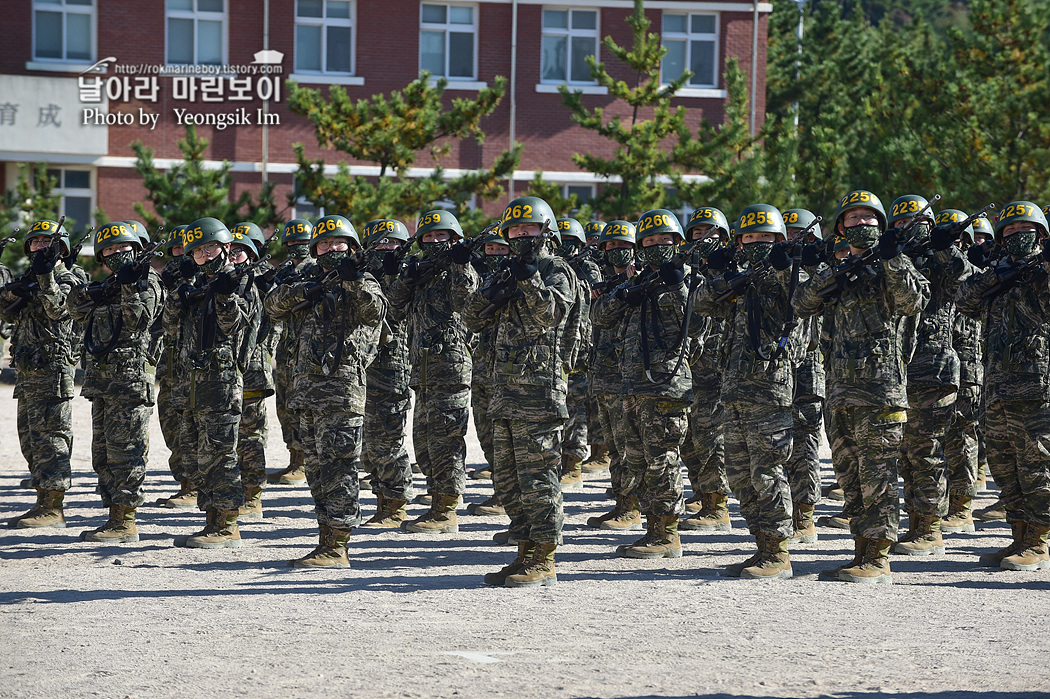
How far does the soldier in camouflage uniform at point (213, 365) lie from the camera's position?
899 centimetres

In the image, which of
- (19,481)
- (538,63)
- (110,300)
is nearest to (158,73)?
(538,63)

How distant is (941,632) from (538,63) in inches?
904

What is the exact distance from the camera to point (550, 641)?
6.39 meters

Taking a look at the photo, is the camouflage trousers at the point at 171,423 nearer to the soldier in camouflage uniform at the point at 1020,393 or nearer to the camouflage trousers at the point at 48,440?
the camouflage trousers at the point at 48,440

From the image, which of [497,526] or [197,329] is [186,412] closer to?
[197,329]

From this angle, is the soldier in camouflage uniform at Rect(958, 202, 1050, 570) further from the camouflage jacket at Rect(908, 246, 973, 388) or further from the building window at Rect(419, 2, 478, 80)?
the building window at Rect(419, 2, 478, 80)

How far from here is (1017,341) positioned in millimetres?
8531

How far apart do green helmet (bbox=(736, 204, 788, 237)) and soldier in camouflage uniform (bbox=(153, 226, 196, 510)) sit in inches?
154

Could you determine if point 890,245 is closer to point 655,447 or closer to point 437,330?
point 655,447

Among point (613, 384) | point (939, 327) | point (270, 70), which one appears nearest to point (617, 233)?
point (613, 384)

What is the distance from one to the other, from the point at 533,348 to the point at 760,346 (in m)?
1.46

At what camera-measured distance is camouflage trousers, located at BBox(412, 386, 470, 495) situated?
32.4ft

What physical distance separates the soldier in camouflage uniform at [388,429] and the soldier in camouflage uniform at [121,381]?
1.71 m

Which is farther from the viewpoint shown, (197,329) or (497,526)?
(497,526)
